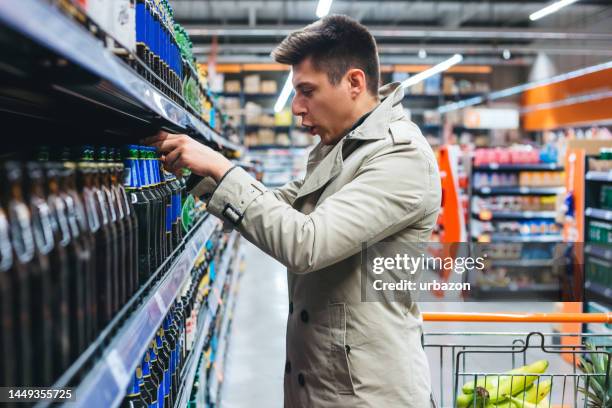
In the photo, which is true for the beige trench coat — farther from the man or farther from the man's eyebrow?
the man's eyebrow

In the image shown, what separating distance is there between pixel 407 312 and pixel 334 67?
67 centimetres

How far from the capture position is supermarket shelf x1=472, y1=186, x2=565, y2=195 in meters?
8.07

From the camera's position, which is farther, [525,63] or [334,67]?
[525,63]

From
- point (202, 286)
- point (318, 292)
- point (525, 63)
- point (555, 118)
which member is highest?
point (525, 63)

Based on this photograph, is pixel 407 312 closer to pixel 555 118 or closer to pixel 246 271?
pixel 246 271

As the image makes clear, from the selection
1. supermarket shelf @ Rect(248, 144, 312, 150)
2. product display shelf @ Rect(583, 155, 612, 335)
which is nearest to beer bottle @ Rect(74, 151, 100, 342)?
product display shelf @ Rect(583, 155, 612, 335)

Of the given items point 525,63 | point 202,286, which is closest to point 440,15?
point 525,63

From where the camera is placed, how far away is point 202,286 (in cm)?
304

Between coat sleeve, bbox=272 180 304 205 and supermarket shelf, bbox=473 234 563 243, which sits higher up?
coat sleeve, bbox=272 180 304 205

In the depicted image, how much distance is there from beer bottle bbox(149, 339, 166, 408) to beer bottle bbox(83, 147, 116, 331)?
1.99 ft

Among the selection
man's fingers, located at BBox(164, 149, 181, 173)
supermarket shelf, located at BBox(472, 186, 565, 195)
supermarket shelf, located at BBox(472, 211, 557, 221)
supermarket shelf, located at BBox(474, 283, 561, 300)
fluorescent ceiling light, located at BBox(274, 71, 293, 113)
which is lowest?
supermarket shelf, located at BBox(474, 283, 561, 300)

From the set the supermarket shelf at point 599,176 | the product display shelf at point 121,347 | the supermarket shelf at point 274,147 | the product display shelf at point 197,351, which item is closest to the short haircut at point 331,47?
the product display shelf at point 121,347

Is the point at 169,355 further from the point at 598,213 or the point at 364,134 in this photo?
the point at 598,213

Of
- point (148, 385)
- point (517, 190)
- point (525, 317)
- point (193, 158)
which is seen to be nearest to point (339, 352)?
point (148, 385)
